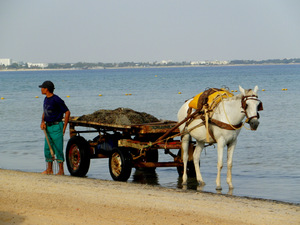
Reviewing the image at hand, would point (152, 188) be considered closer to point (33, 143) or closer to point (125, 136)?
point (125, 136)

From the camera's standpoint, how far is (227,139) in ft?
39.5

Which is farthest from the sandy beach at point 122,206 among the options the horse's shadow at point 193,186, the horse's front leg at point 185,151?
the horse's front leg at point 185,151

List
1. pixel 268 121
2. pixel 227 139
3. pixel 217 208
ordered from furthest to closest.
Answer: pixel 268 121, pixel 227 139, pixel 217 208

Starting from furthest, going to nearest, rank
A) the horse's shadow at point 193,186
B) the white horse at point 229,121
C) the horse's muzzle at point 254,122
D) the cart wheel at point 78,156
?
the cart wheel at point 78,156 → the horse's shadow at point 193,186 → the white horse at point 229,121 → the horse's muzzle at point 254,122

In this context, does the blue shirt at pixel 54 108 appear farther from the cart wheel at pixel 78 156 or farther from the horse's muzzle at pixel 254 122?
the horse's muzzle at pixel 254 122

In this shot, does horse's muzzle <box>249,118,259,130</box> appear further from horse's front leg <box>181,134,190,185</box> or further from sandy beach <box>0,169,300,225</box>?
horse's front leg <box>181,134,190,185</box>

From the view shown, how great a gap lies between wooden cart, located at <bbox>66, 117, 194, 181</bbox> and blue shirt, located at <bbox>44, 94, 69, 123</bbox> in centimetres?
84

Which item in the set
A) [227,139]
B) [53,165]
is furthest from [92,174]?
[227,139]

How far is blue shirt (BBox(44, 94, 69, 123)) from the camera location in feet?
43.4

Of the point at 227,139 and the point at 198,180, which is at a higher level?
the point at 227,139

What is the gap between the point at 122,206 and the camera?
389 inches

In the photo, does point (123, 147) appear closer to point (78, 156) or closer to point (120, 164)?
point (120, 164)

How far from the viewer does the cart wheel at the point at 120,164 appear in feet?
43.2

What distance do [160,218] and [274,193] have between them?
4451 millimetres
